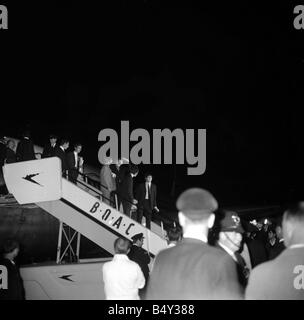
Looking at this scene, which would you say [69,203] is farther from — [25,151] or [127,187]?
[25,151]

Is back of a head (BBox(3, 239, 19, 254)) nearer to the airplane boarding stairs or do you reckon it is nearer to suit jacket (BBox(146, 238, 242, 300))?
the airplane boarding stairs

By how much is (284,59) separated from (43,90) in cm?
1686

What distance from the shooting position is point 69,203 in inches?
429

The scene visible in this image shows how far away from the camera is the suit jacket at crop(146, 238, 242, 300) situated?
2.44 metres

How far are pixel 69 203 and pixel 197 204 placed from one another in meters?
8.65

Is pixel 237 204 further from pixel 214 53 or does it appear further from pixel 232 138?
pixel 214 53

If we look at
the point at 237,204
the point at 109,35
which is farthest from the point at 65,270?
the point at 109,35

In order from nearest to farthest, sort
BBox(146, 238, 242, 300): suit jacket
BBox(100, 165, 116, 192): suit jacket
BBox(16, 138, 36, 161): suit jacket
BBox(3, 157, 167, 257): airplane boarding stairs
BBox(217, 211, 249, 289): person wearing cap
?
1. BBox(146, 238, 242, 300): suit jacket
2. BBox(217, 211, 249, 289): person wearing cap
3. BBox(3, 157, 167, 257): airplane boarding stairs
4. BBox(16, 138, 36, 161): suit jacket
5. BBox(100, 165, 116, 192): suit jacket

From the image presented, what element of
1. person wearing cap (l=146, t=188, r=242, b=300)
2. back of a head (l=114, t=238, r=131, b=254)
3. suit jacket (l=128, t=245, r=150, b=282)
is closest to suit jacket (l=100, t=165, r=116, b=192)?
suit jacket (l=128, t=245, r=150, b=282)

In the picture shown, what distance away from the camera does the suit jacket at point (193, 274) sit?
8.01 ft

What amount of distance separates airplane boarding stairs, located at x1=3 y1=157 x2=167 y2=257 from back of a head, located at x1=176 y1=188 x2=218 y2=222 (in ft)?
26.1

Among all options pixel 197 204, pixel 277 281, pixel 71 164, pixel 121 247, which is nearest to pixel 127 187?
pixel 71 164

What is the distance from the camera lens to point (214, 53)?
2869 centimetres
